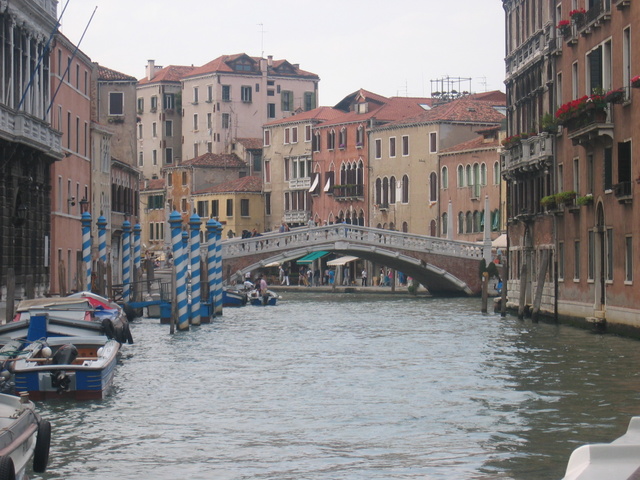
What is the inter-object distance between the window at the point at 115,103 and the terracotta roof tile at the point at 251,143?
2396 centimetres

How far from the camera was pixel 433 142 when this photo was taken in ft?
184

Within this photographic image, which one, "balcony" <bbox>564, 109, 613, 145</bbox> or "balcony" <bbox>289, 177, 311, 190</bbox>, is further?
"balcony" <bbox>289, 177, 311, 190</bbox>

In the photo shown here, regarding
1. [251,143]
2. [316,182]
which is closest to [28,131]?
[316,182]

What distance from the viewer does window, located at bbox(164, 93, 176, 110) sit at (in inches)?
3132

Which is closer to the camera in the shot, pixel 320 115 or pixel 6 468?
pixel 6 468

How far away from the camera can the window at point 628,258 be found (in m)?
21.4

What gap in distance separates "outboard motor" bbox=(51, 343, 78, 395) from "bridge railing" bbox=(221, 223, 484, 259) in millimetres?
31056

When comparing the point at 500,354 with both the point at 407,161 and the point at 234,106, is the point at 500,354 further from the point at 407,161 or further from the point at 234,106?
the point at 234,106

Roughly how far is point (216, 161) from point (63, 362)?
196ft

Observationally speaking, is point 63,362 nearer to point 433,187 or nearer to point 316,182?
point 433,187

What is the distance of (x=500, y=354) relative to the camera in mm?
20297

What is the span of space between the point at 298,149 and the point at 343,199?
5.26m

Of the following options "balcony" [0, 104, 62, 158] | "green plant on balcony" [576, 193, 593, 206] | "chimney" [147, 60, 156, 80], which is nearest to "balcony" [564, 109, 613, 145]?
"green plant on balcony" [576, 193, 593, 206]

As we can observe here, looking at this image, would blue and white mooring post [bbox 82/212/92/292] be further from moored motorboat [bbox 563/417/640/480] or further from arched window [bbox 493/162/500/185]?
arched window [bbox 493/162/500/185]
